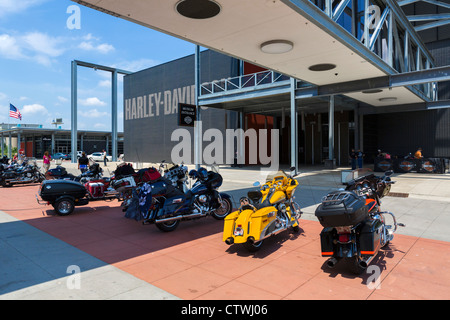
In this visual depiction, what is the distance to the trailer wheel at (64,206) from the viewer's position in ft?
24.9

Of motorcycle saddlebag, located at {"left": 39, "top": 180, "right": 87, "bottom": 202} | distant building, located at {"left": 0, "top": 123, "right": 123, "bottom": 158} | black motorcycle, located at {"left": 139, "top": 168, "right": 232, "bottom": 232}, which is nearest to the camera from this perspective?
black motorcycle, located at {"left": 139, "top": 168, "right": 232, "bottom": 232}

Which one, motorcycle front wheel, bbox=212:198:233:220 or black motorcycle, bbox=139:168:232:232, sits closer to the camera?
black motorcycle, bbox=139:168:232:232

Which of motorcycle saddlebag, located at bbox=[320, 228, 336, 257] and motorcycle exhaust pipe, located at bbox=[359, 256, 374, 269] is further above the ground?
motorcycle saddlebag, located at bbox=[320, 228, 336, 257]

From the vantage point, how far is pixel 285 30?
874cm

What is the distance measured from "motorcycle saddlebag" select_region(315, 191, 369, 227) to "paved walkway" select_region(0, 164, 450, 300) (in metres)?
0.73

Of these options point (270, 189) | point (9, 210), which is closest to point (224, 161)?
point (9, 210)

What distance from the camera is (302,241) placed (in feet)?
17.9

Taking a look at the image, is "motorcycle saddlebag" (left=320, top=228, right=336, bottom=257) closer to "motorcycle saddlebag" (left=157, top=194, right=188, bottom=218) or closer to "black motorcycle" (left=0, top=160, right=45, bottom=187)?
"motorcycle saddlebag" (left=157, top=194, right=188, bottom=218)

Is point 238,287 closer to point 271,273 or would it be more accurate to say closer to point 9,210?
point 271,273

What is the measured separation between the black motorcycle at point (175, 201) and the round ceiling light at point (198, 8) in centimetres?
378

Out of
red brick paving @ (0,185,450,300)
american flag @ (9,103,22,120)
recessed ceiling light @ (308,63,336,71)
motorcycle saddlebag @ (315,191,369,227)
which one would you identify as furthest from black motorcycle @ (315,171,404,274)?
american flag @ (9,103,22,120)

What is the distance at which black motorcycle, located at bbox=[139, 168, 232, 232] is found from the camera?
592 centimetres

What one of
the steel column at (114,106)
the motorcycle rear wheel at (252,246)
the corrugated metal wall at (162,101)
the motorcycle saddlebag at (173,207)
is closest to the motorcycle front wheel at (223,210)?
the motorcycle saddlebag at (173,207)

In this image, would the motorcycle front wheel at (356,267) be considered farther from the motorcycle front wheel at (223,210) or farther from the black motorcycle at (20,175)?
the black motorcycle at (20,175)
